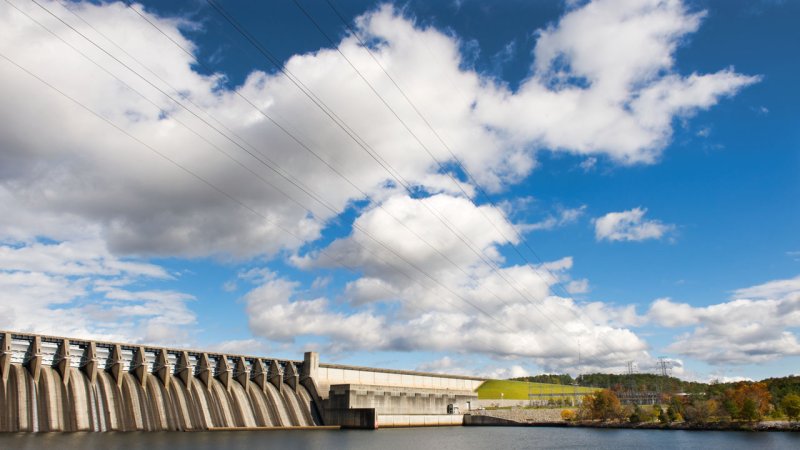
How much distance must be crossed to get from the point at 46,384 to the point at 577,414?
364ft

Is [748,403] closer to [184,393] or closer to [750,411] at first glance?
[750,411]

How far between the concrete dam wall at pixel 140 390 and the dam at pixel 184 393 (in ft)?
0.45

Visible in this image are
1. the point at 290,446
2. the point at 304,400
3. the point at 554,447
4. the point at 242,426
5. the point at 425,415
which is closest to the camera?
the point at 290,446

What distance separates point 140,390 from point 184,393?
24.7ft

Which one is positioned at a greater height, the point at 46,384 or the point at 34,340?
the point at 34,340

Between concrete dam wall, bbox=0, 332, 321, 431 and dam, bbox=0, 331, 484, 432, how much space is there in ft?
0.45

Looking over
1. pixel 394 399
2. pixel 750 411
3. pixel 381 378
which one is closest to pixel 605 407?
pixel 750 411

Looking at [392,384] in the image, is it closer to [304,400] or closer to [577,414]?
[304,400]

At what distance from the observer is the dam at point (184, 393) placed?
7100 cm

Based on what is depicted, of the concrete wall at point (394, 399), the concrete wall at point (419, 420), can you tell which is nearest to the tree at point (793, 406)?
the concrete wall at point (419, 420)

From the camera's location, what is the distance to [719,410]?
112 m

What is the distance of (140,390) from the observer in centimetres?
8294

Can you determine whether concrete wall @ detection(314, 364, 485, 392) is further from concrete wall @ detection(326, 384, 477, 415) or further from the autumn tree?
the autumn tree

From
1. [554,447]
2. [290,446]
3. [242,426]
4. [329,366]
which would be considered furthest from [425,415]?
[290,446]
